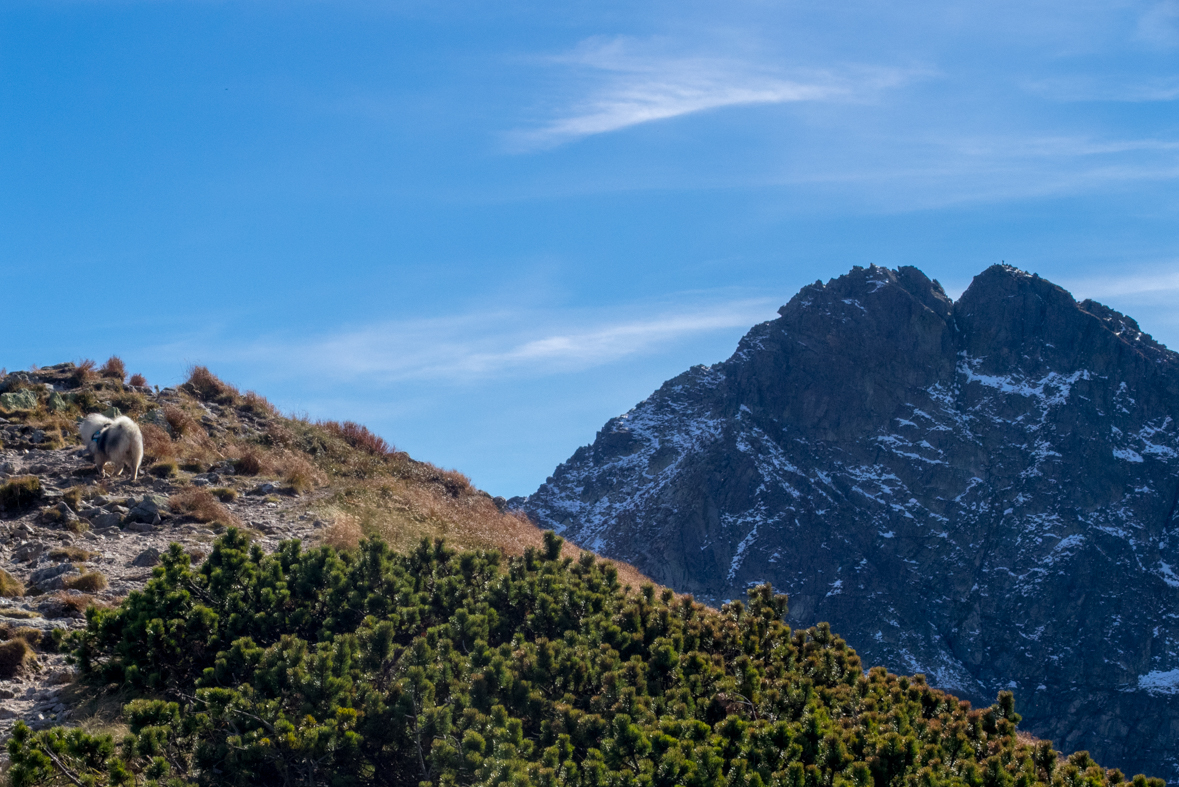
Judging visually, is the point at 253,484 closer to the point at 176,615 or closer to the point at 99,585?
the point at 99,585

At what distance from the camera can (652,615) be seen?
10.3 m

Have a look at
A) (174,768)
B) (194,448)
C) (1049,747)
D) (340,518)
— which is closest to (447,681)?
(174,768)

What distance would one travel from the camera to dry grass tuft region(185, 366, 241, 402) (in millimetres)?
23641

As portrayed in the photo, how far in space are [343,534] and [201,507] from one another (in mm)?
2793

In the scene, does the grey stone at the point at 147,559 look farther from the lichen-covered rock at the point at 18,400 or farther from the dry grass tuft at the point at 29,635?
the lichen-covered rock at the point at 18,400

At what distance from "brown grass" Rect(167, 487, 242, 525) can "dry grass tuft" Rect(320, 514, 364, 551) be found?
5.50 feet

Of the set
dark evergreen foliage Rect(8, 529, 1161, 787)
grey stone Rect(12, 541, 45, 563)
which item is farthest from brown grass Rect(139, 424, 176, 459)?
dark evergreen foliage Rect(8, 529, 1161, 787)

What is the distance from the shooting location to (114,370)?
22766 millimetres

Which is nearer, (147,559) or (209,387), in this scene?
(147,559)

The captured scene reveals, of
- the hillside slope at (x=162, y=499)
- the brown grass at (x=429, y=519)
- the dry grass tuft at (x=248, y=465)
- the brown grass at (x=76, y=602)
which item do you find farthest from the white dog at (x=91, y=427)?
the brown grass at (x=76, y=602)

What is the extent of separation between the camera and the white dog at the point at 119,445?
637 inches

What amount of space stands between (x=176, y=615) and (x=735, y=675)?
6117 millimetres

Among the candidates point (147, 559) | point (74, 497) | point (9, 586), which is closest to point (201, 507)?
point (74, 497)

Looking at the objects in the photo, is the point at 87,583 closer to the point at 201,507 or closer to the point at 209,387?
the point at 201,507
